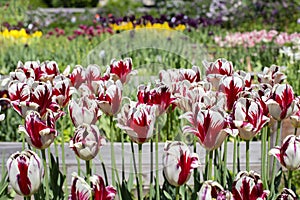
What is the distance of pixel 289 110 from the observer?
6.14ft

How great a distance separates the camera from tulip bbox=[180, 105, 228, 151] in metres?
1.63

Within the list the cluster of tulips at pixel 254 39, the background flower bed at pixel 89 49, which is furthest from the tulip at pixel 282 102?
the cluster of tulips at pixel 254 39

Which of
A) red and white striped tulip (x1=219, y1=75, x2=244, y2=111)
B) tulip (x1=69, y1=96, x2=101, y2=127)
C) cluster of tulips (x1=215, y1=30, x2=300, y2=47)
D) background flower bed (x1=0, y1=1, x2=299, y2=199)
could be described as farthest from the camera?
cluster of tulips (x1=215, y1=30, x2=300, y2=47)

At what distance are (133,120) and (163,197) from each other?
1.51ft

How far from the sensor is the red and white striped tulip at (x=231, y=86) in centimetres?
192

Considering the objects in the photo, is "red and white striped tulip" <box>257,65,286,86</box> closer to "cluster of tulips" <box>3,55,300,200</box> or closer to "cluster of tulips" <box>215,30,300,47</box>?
"cluster of tulips" <box>3,55,300,200</box>

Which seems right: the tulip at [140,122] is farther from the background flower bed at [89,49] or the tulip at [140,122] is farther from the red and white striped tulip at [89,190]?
the background flower bed at [89,49]

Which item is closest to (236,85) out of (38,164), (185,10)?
(38,164)

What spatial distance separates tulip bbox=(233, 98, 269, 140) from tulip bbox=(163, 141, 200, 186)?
207mm

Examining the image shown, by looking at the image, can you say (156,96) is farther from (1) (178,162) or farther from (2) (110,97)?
(1) (178,162)

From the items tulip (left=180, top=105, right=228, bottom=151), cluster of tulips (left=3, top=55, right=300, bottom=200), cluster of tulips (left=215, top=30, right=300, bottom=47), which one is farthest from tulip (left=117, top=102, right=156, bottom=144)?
cluster of tulips (left=215, top=30, right=300, bottom=47)

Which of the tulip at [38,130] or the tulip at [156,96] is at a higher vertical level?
the tulip at [156,96]

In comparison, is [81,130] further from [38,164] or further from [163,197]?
[163,197]

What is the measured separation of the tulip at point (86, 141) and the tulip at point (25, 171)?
0.12 metres
